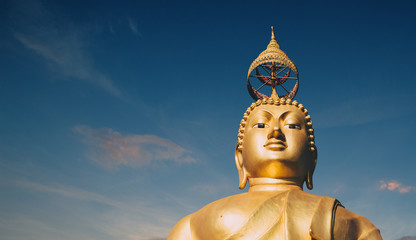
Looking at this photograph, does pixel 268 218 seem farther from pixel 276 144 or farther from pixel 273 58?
pixel 273 58

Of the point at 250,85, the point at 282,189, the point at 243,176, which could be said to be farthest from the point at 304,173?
the point at 250,85

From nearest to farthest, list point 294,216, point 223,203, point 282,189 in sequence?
point 294,216, point 223,203, point 282,189

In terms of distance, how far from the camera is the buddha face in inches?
316

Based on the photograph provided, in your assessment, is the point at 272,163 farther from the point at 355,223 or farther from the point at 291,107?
the point at 355,223

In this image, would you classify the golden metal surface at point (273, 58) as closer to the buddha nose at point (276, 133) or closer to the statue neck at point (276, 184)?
the buddha nose at point (276, 133)

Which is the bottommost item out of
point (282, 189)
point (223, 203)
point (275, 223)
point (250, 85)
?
point (275, 223)

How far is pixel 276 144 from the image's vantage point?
8.05 m

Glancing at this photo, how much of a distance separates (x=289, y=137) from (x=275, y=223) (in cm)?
A: 221

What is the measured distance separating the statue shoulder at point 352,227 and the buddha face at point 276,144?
154cm

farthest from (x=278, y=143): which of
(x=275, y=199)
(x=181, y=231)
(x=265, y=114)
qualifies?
(x=181, y=231)

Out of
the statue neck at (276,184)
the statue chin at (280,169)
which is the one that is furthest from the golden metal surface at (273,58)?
the statue neck at (276,184)

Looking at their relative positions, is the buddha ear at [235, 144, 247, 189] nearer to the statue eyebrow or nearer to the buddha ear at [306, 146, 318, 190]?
the statue eyebrow

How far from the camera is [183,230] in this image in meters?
7.50

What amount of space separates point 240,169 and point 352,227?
10.5ft
